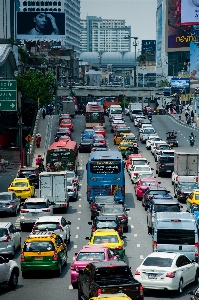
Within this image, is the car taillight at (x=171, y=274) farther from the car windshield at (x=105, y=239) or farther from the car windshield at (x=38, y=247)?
the car windshield at (x=105, y=239)

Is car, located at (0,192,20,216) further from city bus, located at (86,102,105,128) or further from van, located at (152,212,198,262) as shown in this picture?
city bus, located at (86,102,105,128)

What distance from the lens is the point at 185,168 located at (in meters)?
58.8

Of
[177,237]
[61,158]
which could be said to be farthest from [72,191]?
[177,237]

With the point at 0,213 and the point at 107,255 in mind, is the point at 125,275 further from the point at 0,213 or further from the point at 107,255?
the point at 0,213

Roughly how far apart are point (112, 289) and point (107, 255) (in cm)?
538

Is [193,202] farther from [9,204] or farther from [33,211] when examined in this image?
[9,204]

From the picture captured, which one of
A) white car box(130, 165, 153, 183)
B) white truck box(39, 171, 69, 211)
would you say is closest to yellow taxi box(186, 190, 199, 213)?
white truck box(39, 171, 69, 211)

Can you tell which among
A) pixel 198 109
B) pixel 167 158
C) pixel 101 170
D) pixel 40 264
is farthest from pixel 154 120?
pixel 40 264

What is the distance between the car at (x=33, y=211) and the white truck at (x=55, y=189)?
4999 millimetres

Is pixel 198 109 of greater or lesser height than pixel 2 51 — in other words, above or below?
below

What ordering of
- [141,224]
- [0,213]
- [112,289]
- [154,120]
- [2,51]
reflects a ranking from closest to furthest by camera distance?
1. [112,289]
2. [141,224]
3. [0,213]
4. [2,51]
5. [154,120]

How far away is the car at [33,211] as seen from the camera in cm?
4322

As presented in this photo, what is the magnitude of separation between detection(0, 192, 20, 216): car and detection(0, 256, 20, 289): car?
62.3ft

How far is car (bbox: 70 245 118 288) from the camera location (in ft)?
93.9
